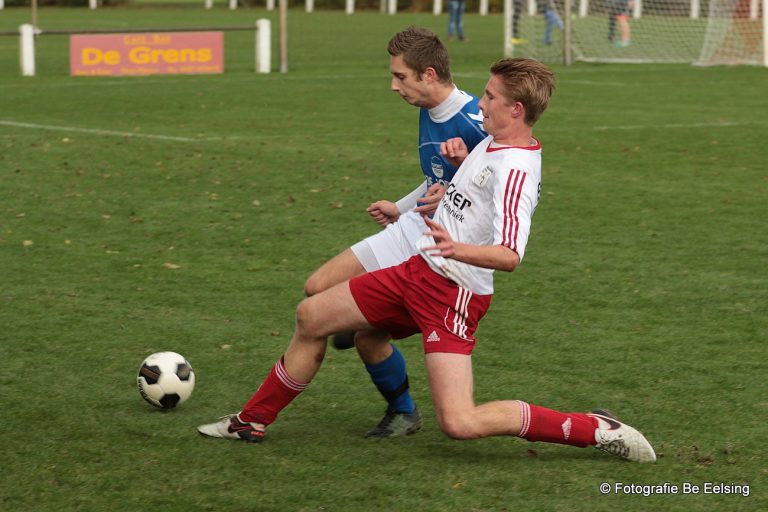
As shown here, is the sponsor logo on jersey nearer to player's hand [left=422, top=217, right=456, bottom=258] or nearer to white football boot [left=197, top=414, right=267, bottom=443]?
player's hand [left=422, top=217, right=456, bottom=258]

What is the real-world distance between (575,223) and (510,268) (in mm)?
5528

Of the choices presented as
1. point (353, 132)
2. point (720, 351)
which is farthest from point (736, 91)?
point (720, 351)

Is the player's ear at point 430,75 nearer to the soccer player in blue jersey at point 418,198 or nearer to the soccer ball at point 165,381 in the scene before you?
the soccer player in blue jersey at point 418,198

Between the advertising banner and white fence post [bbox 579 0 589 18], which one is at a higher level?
white fence post [bbox 579 0 589 18]

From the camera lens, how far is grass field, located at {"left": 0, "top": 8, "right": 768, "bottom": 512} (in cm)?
488

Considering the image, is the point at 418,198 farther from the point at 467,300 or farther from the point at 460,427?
the point at 460,427

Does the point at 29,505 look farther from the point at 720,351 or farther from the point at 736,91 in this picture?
the point at 736,91

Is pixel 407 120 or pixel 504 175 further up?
pixel 504 175

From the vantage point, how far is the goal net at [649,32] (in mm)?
25453

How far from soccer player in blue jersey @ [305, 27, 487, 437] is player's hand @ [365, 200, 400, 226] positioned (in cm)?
8

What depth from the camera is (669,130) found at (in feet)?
50.8

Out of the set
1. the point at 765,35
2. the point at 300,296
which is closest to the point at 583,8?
the point at 765,35

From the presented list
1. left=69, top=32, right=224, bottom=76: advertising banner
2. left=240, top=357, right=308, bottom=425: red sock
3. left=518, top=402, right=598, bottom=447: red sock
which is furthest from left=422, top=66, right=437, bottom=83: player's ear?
left=69, top=32, right=224, bottom=76: advertising banner

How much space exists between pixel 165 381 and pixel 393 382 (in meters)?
1.03
